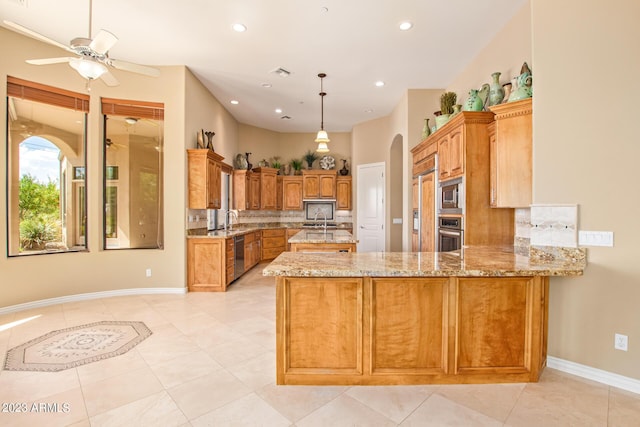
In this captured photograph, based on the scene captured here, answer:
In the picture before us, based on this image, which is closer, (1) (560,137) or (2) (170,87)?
(1) (560,137)

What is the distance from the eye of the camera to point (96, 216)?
14.1 feet

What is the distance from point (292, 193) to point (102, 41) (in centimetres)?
574

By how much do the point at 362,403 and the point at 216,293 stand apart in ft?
10.6

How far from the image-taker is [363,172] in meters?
7.34

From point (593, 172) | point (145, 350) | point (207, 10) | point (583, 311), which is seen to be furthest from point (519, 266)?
point (207, 10)

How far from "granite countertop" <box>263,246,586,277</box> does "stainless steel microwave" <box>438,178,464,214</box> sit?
88 cm

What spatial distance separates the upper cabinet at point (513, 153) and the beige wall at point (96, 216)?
4.10m

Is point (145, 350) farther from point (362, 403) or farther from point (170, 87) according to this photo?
point (170, 87)

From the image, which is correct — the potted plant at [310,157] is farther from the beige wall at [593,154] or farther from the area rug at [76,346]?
the beige wall at [593,154]

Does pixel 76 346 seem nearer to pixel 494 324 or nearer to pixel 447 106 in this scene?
pixel 494 324

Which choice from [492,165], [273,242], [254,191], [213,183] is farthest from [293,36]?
[273,242]

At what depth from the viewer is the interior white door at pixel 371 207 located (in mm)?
6961

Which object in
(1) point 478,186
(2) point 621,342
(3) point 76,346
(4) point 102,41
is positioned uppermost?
(4) point 102,41

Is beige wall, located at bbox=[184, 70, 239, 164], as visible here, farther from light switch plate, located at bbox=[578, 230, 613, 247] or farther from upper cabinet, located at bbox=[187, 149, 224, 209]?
light switch plate, located at bbox=[578, 230, 613, 247]
